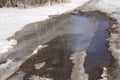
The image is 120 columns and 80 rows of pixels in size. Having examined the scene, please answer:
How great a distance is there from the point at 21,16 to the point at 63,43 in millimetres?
7195

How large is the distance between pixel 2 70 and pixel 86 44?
3.62 metres

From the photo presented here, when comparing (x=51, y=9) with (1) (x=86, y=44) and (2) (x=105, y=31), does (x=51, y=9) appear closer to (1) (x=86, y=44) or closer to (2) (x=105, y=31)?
(2) (x=105, y=31)

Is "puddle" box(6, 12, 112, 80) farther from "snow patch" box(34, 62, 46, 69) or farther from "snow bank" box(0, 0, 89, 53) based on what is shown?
"snow bank" box(0, 0, 89, 53)

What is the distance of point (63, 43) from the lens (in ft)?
37.7

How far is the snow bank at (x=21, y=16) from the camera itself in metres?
14.2

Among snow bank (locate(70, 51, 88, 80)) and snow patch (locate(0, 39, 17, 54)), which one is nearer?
snow bank (locate(70, 51, 88, 80))

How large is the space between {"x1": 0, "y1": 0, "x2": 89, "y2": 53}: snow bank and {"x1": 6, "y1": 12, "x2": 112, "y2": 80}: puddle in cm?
60

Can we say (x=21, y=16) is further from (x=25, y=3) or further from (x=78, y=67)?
(x=78, y=67)

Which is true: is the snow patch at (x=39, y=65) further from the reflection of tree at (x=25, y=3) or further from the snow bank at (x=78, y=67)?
the reflection of tree at (x=25, y=3)

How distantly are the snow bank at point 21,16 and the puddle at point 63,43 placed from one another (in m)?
0.60

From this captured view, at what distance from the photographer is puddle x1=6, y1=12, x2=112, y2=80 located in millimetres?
8719

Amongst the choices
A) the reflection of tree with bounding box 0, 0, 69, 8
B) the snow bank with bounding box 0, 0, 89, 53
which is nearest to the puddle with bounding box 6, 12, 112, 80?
the snow bank with bounding box 0, 0, 89, 53

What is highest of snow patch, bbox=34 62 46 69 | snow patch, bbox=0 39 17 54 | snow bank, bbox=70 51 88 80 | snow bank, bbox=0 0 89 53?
snow bank, bbox=70 51 88 80

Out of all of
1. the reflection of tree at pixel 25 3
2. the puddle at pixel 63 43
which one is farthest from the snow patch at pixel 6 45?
the reflection of tree at pixel 25 3
